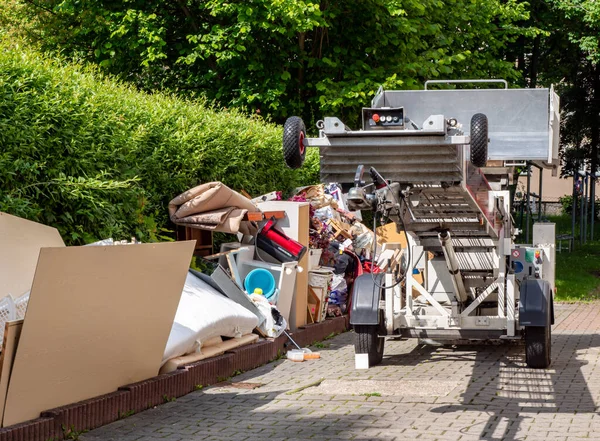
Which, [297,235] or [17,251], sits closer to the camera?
[17,251]

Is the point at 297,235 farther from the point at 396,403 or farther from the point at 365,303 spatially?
the point at 396,403

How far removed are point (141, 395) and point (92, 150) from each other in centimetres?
254

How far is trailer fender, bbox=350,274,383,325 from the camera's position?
1000 centimetres

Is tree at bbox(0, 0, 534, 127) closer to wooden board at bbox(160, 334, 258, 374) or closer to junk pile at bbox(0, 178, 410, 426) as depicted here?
junk pile at bbox(0, 178, 410, 426)

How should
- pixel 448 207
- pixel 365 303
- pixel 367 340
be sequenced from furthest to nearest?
1. pixel 365 303
2. pixel 367 340
3. pixel 448 207

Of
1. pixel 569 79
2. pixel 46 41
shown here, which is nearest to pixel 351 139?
pixel 46 41

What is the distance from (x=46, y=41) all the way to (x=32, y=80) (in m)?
15.2

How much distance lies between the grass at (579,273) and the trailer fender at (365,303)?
29.1 feet

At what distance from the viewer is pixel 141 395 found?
7340mm

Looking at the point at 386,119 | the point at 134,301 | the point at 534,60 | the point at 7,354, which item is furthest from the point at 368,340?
the point at 534,60

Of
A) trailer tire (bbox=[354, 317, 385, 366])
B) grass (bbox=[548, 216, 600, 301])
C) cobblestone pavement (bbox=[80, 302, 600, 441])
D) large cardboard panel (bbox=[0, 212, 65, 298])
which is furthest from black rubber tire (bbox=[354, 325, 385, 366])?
grass (bbox=[548, 216, 600, 301])

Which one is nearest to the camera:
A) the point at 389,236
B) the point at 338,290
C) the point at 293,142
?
the point at 293,142

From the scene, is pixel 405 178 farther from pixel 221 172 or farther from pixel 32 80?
pixel 221 172

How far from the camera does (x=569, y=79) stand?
33969mm
